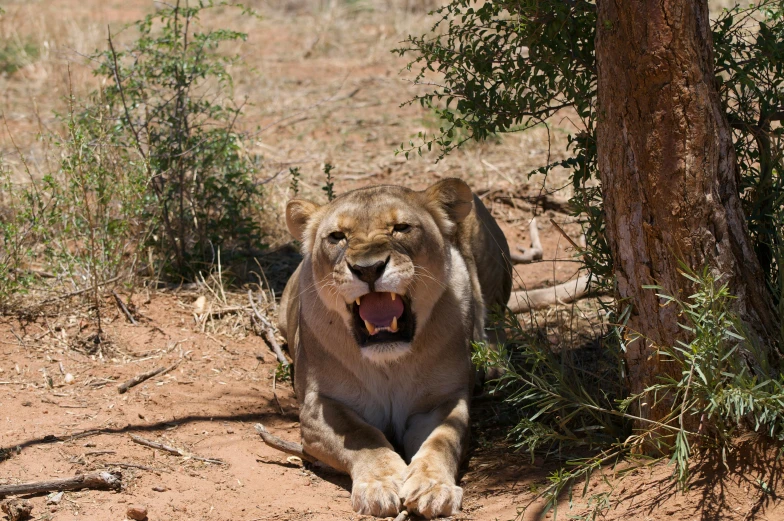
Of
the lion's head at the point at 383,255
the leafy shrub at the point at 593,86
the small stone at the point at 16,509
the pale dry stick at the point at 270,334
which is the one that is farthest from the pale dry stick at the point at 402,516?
the pale dry stick at the point at 270,334

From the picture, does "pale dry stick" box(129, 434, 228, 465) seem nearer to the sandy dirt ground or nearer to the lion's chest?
the sandy dirt ground

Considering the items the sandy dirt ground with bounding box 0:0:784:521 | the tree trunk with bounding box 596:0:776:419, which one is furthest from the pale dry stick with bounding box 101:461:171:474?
the tree trunk with bounding box 596:0:776:419

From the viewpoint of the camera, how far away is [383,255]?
14.0 ft

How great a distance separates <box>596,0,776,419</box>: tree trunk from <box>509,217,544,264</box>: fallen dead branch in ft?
11.6

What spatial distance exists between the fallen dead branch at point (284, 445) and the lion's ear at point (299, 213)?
1132 mm

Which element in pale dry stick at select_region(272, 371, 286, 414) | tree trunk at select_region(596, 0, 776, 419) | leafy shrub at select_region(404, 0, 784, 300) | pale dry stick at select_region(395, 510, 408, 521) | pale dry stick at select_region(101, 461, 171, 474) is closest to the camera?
tree trunk at select_region(596, 0, 776, 419)

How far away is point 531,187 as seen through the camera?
873 centimetres

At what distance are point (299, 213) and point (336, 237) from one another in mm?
534

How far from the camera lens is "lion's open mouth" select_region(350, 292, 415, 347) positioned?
443cm

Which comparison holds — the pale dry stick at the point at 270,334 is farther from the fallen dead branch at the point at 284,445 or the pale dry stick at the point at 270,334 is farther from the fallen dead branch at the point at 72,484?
the fallen dead branch at the point at 72,484

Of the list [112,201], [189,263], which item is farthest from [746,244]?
[112,201]

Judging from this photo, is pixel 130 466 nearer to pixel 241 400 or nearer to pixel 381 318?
pixel 241 400

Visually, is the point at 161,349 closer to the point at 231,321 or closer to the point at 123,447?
the point at 231,321

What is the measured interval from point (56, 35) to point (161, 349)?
24.7 ft
